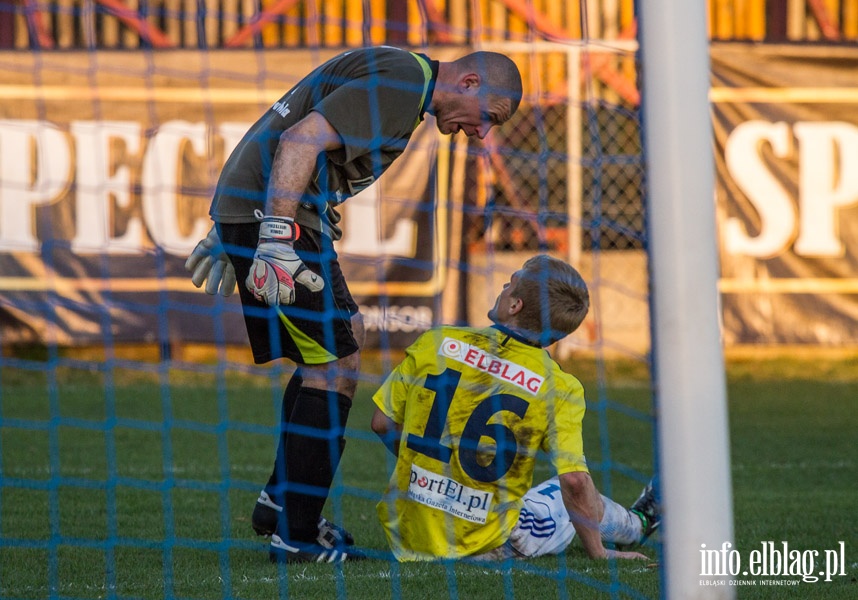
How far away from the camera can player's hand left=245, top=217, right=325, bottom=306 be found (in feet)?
11.2

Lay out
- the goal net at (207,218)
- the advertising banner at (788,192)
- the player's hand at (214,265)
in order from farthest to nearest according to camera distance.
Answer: the advertising banner at (788,192)
the goal net at (207,218)
the player's hand at (214,265)

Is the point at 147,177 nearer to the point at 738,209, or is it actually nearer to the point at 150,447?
the point at 150,447

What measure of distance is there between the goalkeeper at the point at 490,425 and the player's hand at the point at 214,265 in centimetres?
73

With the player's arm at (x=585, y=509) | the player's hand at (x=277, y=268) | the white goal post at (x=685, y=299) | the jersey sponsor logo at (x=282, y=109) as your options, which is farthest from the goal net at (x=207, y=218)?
the white goal post at (x=685, y=299)

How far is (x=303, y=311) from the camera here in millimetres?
3746

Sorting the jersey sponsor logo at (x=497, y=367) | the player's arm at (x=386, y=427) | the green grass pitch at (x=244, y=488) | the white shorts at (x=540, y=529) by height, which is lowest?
the green grass pitch at (x=244, y=488)

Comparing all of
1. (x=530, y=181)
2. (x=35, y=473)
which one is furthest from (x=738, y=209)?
(x=35, y=473)

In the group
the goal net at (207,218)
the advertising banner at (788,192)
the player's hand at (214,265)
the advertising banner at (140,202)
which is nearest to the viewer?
the player's hand at (214,265)

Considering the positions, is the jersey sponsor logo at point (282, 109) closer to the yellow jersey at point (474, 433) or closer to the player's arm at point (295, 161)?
the player's arm at point (295, 161)

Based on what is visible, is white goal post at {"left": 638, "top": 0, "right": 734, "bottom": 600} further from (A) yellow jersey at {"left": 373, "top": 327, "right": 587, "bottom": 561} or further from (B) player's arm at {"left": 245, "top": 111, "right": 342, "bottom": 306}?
(B) player's arm at {"left": 245, "top": 111, "right": 342, "bottom": 306}

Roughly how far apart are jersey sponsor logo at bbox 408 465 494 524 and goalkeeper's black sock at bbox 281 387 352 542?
0.28 meters

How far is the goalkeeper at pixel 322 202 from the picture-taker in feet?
11.9

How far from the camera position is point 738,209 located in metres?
9.54

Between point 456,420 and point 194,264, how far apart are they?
114 centimetres
